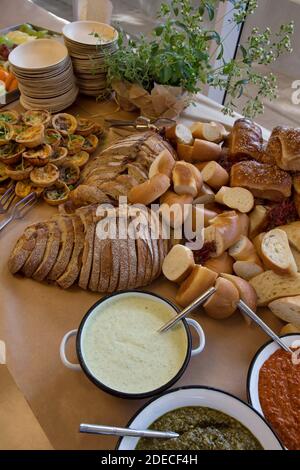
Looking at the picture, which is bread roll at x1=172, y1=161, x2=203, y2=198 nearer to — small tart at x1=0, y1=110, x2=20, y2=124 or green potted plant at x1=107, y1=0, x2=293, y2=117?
green potted plant at x1=107, y1=0, x2=293, y2=117

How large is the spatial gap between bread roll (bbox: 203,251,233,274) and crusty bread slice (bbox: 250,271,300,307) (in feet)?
0.34

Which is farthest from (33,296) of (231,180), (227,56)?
(227,56)

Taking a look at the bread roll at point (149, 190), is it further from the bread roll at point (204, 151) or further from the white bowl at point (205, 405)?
the white bowl at point (205, 405)

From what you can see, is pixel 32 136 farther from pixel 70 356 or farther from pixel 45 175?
pixel 70 356

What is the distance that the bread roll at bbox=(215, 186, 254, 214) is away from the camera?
1738mm

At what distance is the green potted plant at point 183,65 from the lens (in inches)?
79.5

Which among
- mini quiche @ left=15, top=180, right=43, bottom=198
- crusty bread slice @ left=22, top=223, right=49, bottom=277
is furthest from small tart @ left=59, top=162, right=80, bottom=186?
crusty bread slice @ left=22, top=223, right=49, bottom=277

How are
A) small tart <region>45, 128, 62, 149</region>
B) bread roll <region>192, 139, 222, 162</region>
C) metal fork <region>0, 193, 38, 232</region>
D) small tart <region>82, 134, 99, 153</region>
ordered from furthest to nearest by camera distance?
small tart <region>82, 134, 99, 153</region>, small tart <region>45, 128, 62, 149</region>, bread roll <region>192, 139, 222, 162</region>, metal fork <region>0, 193, 38, 232</region>

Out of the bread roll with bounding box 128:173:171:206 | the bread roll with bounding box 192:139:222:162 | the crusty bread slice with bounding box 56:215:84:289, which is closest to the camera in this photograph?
the crusty bread slice with bounding box 56:215:84:289

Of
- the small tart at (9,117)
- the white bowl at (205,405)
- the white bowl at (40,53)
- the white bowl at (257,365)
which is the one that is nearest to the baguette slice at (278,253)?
the white bowl at (257,365)

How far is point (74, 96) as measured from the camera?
7.97 ft

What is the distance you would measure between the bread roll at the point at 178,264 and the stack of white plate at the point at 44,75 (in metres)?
1.28

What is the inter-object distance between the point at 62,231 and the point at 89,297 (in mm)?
288
